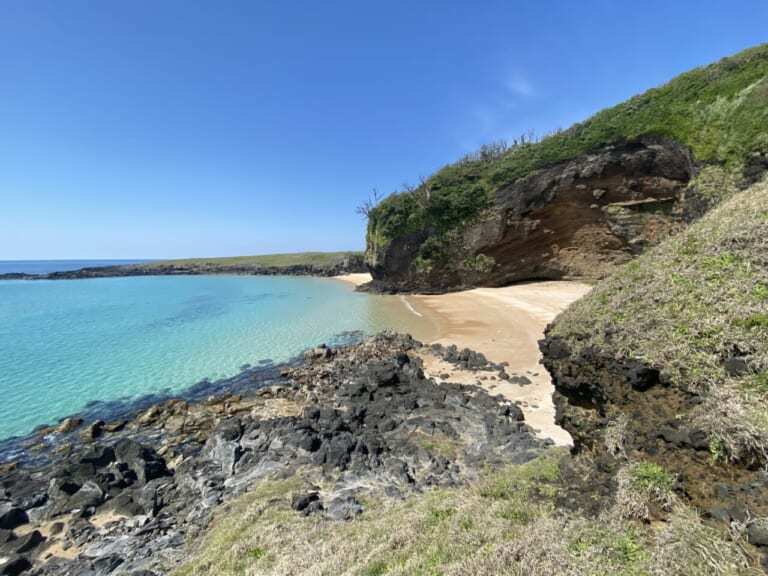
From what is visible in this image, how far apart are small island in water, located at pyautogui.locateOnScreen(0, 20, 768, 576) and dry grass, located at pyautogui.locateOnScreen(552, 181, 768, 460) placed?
22 millimetres

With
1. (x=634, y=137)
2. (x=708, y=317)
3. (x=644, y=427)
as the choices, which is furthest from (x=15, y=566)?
(x=634, y=137)

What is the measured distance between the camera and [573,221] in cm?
2709

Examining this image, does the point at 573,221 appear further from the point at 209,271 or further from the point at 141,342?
the point at 209,271

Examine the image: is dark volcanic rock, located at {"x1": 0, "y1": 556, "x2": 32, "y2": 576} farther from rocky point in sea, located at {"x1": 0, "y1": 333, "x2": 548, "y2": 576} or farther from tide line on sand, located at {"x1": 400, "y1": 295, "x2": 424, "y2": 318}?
tide line on sand, located at {"x1": 400, "y1": 295, "x2": 424, "y2": 318}

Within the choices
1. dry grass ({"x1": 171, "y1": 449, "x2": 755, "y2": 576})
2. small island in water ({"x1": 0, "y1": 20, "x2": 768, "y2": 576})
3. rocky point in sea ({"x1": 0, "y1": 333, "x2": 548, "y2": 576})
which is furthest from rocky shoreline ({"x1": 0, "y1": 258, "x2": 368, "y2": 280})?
dry grass ({"x1": 171, "y1": 449, "x2": 755, "y2": 576})

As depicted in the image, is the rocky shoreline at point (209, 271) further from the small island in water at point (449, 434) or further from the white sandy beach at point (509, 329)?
the small island in water at point (449, 434)

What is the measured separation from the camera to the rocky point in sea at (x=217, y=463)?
5605 mm

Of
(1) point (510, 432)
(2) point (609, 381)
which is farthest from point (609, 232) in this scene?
(2) point (609, 381)

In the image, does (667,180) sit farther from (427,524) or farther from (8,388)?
(8,388)

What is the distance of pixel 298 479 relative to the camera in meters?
6.38

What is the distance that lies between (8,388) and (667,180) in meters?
38.4

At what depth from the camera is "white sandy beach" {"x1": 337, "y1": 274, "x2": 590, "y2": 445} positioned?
9664mm

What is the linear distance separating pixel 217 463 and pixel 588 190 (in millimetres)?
29395

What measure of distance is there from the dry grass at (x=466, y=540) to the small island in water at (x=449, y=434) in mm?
28
